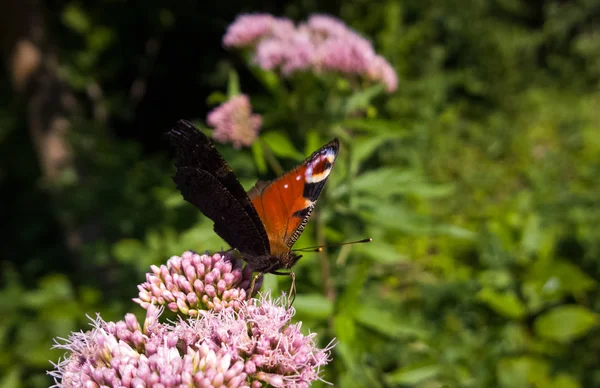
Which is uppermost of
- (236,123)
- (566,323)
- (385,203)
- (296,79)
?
(296,79)

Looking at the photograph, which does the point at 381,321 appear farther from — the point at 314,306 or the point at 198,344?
the point at 198,344

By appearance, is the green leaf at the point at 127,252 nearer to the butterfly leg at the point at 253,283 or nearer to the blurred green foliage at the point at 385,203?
the blurred green foliage at the point at 385,203

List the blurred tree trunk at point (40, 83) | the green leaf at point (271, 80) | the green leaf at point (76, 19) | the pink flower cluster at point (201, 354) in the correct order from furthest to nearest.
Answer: the green leaf at point (76, 19) < the blurred tree trunk at point (40, 83) < the green leaf at point (271, 80) < the pink flower cluster at point (201, 354)

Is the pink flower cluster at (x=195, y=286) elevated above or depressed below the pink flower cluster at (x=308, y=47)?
below

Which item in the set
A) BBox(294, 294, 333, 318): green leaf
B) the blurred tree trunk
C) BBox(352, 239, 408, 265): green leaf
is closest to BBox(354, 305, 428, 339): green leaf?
BBox(294, 294, 333, 318): green leaf

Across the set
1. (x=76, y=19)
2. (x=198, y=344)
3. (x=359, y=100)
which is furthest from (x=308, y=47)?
(x=76, y=19)

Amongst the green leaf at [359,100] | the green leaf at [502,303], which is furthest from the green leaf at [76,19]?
the green leaf at [502,303]

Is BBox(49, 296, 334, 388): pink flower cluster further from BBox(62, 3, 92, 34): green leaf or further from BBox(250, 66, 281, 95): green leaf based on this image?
BBox(62, 3, 92, 34): green leaf
